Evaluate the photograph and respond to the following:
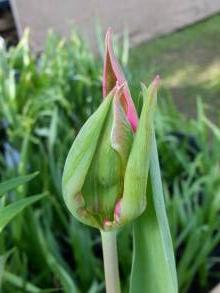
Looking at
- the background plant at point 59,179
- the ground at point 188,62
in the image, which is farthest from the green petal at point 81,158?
the ground at point 188,62

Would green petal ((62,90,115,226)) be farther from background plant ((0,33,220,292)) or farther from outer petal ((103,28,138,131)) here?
background plant ((0,33,220,292))

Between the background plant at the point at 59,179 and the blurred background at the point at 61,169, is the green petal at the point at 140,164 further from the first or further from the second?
the background plant at the point at 59,179

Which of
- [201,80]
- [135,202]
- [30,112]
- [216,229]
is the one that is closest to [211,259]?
[216,229]

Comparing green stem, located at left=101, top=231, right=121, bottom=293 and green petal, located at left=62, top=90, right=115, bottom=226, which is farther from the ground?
green petal, located at left=62, top=90, right=115, bottom=226

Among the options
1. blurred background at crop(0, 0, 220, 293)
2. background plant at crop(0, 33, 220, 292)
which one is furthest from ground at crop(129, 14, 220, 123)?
background plant at crop(0, 33, 220, 292)

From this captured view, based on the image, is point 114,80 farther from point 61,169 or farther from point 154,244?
point 61,169

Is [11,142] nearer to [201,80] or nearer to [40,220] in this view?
[40,220]
